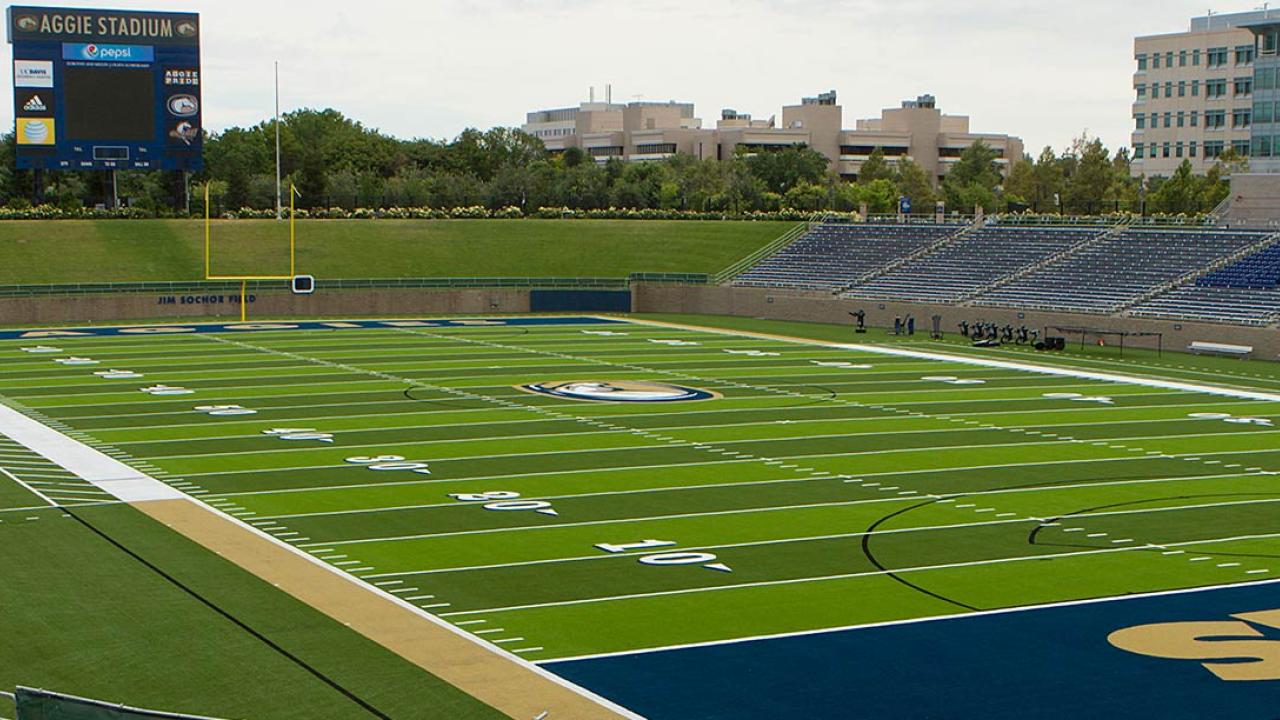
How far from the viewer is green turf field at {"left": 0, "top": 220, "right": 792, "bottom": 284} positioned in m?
62.5

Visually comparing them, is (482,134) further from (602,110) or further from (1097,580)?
(1097,580)

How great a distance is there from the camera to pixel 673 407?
103ft

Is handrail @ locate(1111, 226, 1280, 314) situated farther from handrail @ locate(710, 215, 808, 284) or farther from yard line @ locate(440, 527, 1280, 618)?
yard line @ locate(440, 527, 1280, 618)

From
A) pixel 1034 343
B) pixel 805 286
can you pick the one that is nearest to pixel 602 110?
pixel 805 286

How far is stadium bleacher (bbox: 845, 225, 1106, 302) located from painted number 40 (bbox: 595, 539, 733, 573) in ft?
126

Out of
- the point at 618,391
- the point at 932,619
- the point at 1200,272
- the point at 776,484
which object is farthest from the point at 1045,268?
the point at 932,619

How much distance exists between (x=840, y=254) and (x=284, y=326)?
81.0 ft

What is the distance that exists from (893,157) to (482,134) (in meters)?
52.5

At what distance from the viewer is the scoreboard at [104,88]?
55500 mm

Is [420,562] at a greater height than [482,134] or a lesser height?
lesser

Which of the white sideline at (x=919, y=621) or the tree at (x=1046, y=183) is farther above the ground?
the tree at (x=1046, y=183)

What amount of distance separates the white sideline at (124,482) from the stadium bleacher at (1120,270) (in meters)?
34.1

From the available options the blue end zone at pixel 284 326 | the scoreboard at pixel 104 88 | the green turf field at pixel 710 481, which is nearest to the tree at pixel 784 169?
the blue end zone at pixel 284 326

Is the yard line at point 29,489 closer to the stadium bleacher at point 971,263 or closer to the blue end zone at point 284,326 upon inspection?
the blue end zone at point 284,326
